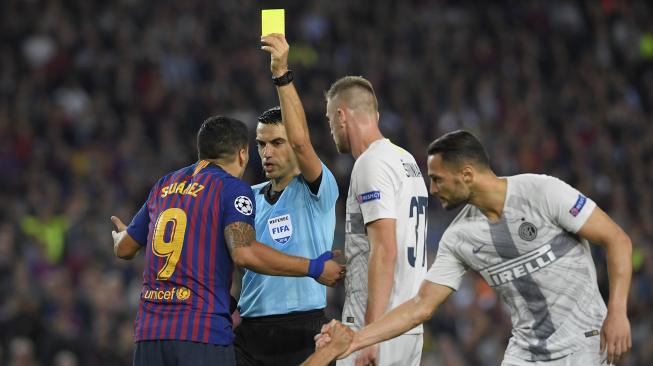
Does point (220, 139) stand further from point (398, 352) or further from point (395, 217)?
point (398, 352)

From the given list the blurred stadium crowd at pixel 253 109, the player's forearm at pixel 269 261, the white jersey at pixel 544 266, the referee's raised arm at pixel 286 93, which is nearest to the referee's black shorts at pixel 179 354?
the player's forearm at pixel 269 261

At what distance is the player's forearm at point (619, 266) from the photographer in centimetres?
489

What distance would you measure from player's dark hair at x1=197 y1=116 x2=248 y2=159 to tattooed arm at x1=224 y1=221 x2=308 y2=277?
508 millimetres

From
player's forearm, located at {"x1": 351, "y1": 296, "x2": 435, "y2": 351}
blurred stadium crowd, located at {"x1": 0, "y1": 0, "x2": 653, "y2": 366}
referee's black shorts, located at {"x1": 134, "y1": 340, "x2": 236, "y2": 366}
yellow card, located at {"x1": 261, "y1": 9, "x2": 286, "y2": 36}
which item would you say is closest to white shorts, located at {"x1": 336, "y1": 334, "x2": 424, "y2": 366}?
player's forearm, located at {"x1": 351, "y1": 296, "x2": 435, "y2": 351}

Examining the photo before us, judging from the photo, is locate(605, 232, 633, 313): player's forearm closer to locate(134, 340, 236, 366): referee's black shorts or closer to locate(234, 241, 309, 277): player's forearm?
locate(234, 241, 309, 277): player's forearm

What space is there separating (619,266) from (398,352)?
1.32 meters

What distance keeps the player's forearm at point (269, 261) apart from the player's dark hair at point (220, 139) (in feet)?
1.94

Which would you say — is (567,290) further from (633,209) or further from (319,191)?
(633,209)

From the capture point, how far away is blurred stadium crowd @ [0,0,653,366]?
11.4 metres

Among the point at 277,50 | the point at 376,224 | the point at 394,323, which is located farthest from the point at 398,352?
the point at 277,50

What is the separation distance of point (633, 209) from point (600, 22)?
4844mm

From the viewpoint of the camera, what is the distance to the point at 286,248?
6.02 m

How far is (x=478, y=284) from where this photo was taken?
1305cm

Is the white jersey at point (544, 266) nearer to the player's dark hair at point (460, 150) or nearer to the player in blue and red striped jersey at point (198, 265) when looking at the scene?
the player's dark hair at point (460, 150)
